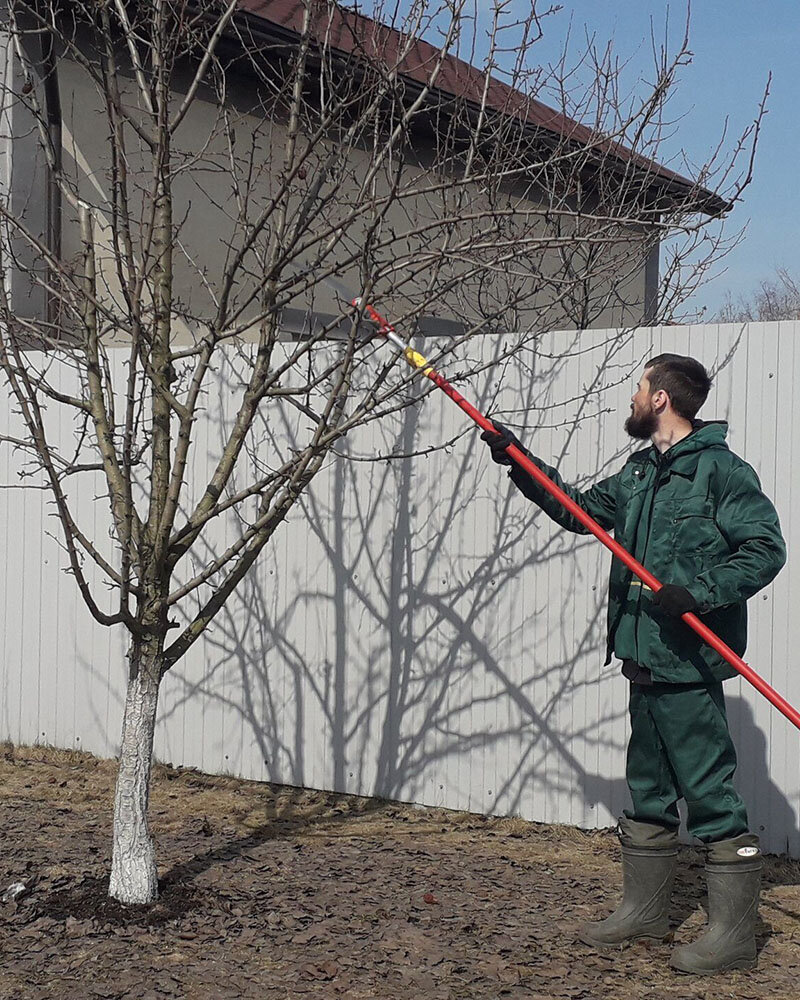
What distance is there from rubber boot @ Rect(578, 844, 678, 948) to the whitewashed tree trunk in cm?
167

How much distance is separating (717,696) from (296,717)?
304 cm

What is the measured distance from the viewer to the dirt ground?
4.23 m

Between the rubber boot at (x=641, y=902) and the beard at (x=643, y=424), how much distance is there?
1.51 metres

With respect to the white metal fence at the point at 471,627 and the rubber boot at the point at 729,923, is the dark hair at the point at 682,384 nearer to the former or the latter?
the white metal fence at the point at 471,627

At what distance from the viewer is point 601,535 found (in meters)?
4.58

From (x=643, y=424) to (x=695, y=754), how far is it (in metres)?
1.20

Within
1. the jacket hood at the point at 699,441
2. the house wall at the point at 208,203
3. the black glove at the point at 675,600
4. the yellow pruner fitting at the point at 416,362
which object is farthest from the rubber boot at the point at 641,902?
the house wall at the point at 208,203

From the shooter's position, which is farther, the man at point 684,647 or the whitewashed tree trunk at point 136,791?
the whitewashed tree trunk at point 136,791

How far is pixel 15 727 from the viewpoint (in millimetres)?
7926

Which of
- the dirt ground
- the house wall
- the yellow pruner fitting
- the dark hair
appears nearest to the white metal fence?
the dirt ground

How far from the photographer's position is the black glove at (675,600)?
13.7 feet

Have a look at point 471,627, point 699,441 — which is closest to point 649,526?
point 699,441

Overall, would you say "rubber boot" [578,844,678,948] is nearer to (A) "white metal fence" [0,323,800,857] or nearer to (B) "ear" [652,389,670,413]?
(A) "white metal fence" [0,323,800,857]

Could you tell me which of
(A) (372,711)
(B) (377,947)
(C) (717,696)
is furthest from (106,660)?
(C) (717,696)
